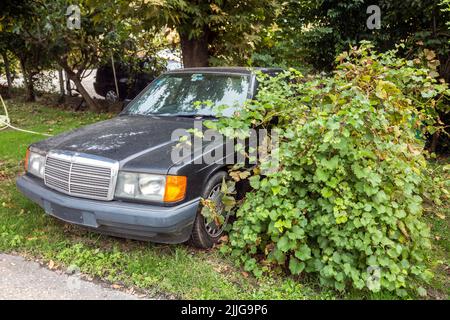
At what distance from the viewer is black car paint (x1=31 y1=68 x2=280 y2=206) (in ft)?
10.4

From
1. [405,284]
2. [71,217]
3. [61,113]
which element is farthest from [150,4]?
[61,113]

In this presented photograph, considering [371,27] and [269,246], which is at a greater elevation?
[371,27]

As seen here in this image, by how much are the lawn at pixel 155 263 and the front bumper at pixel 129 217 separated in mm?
281

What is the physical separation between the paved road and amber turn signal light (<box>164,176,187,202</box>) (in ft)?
2.61

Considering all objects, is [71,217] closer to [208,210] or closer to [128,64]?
[208,210]

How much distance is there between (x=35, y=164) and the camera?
377 centimetres

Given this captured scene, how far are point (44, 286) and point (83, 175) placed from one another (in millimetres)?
918

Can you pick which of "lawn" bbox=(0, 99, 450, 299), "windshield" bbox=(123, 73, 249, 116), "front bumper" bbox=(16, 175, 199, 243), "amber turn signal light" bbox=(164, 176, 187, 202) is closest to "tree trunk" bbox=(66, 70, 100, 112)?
"windshield" bbox=(123, 73, 249, 116)

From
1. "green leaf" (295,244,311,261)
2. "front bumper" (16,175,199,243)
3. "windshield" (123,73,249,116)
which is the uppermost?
"windshield" (123,73,249,116)

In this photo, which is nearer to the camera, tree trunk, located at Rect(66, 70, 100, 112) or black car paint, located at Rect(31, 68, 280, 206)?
black car paint, located at Rect(31, 68, 280, 206)

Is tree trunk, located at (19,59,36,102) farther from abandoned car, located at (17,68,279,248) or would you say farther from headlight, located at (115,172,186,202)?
headlight, located at (115,172,186,202)

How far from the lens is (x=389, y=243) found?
9.32ft

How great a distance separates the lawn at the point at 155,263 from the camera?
10.1 ft
